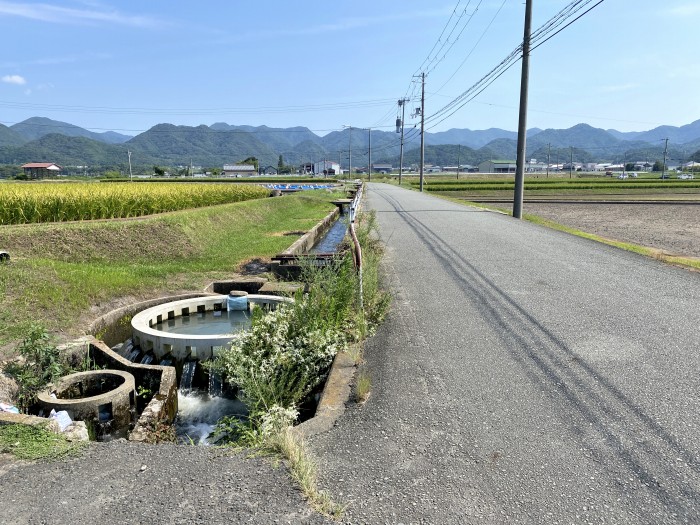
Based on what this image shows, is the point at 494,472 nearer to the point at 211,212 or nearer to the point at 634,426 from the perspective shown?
the point at 634,426

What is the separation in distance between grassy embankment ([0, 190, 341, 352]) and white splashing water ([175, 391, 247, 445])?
2.11 m

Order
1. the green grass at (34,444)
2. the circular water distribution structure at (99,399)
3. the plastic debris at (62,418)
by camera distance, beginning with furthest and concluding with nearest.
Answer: the circular water distribution structure at (99,399), the plastic debris at (62,418), the green grass at (34,444)

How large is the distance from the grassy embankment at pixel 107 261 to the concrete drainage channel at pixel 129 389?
638 mm

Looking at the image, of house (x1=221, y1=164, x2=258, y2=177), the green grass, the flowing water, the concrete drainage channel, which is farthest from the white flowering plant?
house (x1=221, y1=164, x2=258, y2=177)

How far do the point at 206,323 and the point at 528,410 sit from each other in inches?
247

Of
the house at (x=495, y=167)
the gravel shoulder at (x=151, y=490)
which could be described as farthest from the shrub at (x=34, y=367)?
the house at (x=495, y=167)

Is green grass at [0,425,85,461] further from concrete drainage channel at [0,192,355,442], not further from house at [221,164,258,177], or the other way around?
house at [221,164,258,177]

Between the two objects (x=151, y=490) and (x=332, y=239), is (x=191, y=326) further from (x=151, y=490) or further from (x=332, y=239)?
(x=332, y=239)

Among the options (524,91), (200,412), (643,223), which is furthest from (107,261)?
(643,223)

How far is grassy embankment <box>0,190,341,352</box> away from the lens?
744 cm

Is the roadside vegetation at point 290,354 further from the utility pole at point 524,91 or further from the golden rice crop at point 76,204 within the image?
the utility pole at point 524,91

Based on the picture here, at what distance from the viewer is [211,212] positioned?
17.0 metres

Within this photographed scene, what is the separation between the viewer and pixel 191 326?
8.74m

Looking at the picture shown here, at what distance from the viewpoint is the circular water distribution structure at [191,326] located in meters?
7.12
